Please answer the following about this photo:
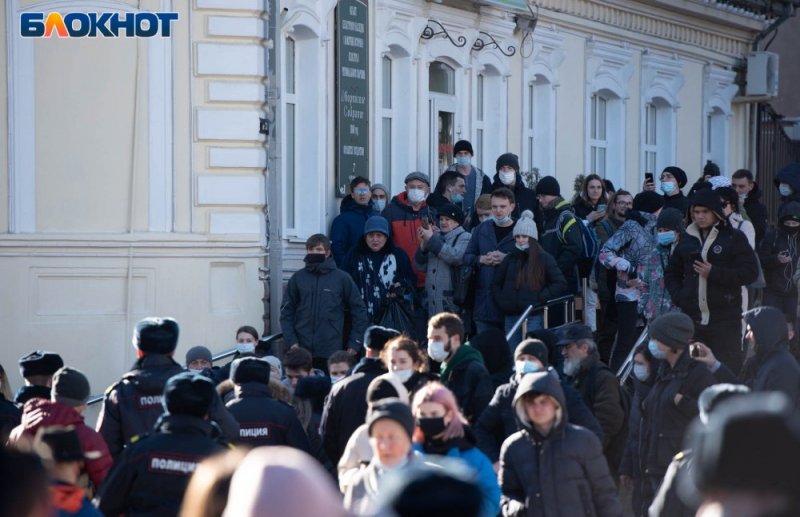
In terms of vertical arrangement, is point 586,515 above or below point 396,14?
below

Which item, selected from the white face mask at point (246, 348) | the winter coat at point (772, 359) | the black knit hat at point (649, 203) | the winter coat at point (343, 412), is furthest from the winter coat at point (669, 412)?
the black knit hat at point (649, 203)

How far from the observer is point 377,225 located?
15.0m

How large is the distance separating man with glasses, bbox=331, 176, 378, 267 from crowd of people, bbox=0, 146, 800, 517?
27 mm

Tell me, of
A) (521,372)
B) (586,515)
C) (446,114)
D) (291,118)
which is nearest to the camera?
(586,515)

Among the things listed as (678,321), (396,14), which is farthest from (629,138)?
(678,321)

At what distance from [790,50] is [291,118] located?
16246 mm

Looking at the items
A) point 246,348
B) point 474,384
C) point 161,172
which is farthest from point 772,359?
point 161,172

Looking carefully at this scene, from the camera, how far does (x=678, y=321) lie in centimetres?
1015

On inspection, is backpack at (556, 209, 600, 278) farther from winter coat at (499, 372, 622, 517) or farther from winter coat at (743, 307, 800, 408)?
winter coat at (499, 372, 622, 517)

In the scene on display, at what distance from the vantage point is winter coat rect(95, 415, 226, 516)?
698 cm

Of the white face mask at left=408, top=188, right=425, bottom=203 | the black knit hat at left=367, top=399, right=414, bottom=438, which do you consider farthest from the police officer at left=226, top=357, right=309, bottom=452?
the white face mask at left=408, top=188, right=425, bottom=203

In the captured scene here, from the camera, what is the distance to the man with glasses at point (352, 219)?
16.0 meters

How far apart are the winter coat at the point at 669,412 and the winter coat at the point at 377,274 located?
17.6ft

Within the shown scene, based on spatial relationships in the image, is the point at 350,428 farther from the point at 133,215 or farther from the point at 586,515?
the point at 133,215
